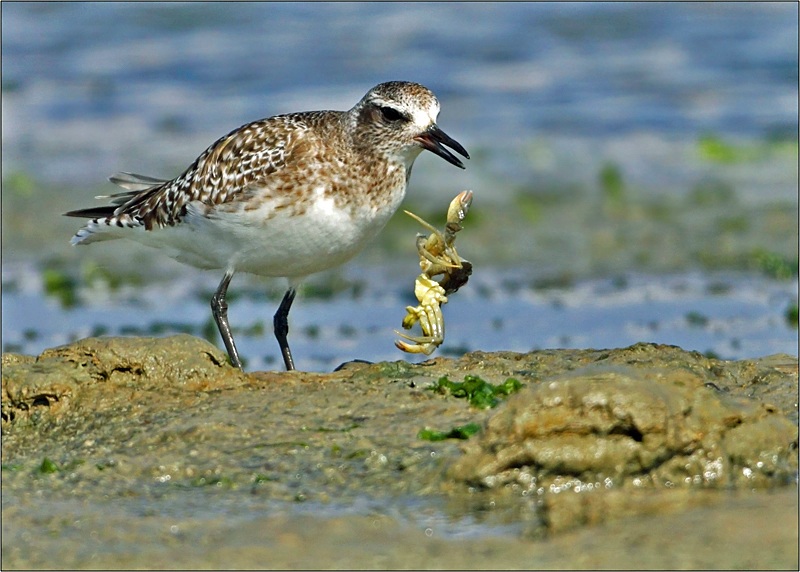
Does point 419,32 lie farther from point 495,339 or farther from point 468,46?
point 495,339

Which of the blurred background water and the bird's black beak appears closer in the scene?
the bird's black beak

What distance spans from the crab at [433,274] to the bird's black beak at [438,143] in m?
0.38

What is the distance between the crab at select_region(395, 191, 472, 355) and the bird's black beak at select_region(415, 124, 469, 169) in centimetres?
38

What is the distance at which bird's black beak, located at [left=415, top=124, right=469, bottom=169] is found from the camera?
7.25m

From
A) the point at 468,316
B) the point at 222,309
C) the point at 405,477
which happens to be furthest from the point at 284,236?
the point at 468,316

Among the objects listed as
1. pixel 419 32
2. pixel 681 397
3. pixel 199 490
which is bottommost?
pixel 199 490

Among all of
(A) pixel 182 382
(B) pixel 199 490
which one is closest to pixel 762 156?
(A) pixel 182 382

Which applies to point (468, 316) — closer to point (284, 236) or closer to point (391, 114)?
point (391, 114)

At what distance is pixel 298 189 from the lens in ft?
23.6

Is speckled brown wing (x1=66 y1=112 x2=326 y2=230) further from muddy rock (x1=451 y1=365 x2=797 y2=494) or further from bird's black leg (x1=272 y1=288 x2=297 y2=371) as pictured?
muddy rock (x1=451 y1=365 x2=797 y2=494)

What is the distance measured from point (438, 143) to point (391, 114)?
0.37 meters

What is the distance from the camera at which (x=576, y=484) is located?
4.87 m

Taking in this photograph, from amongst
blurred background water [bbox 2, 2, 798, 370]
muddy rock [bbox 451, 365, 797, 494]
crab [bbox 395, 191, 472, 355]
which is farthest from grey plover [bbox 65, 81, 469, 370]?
muddy rock [bbox 451, 365, 797, 494]

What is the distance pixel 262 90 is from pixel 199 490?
544 inches
